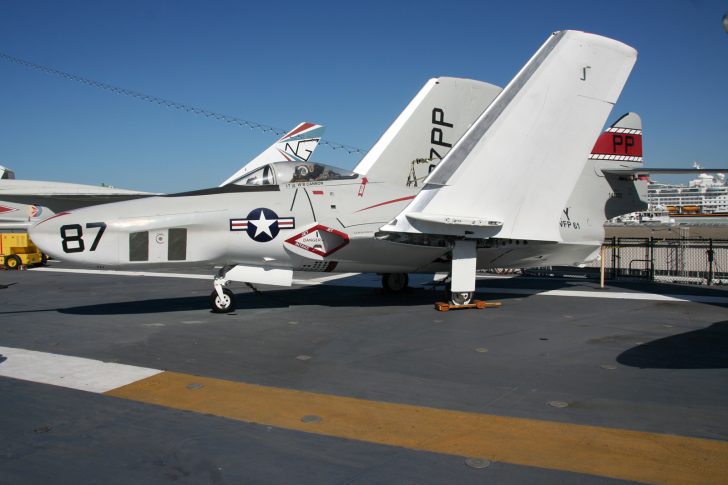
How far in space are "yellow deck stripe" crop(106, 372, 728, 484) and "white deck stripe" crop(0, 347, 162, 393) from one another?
1.42 feet

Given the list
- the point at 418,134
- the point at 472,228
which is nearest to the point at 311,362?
the point at 472,228

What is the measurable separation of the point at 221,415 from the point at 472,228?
6.84m

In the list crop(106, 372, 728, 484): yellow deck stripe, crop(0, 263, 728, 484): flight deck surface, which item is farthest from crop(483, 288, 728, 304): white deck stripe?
crop(106, 372, 728, 484): yellow deck stripe

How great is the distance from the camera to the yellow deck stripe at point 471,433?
12.4ft

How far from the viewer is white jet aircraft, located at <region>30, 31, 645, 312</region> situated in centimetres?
965

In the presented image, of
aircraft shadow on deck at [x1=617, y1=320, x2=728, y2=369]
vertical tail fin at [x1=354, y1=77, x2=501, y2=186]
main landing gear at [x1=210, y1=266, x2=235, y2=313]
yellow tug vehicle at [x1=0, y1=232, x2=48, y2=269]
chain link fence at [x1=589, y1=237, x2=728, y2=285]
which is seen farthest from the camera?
yellow tug vehicle at [x1=0, y1=232, x2=48, y2=269]

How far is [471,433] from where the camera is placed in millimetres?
4398

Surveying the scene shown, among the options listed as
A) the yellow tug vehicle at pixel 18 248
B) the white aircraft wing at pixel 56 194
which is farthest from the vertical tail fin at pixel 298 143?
the yellow tug vehicle at pixel 18 248

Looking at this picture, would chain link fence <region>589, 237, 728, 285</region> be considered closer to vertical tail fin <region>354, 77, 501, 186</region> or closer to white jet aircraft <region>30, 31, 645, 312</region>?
vertical tail fin <region>354, 77, 501, 186</region>

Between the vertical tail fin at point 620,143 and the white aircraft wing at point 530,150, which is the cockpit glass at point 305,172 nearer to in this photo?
the white aircraft wing at point 530,150

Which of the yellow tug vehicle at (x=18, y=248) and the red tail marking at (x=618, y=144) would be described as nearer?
the red tail marking at (x=618, y=144)

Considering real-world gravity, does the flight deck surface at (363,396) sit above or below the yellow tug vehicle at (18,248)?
below

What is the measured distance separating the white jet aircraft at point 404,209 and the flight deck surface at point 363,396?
1.23 m

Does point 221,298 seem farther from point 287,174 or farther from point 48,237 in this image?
point 48,237
